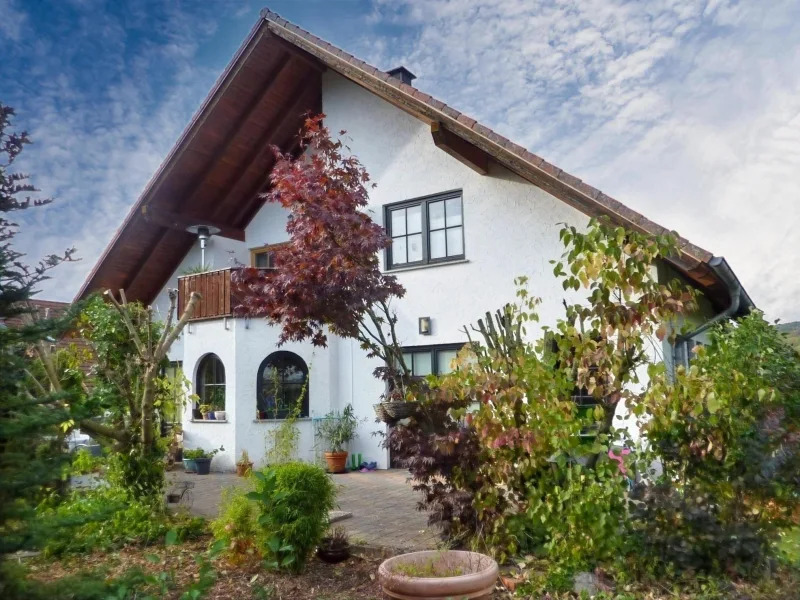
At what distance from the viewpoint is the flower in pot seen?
11.4 m

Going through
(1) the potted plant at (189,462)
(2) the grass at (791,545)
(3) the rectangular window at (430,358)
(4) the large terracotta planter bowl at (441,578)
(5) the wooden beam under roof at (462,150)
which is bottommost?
(1) the potted plant at (189,462)

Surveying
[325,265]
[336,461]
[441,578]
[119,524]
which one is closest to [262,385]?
[336,461]

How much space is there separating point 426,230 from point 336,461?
4204mm

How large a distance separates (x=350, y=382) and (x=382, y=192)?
11.2 ft

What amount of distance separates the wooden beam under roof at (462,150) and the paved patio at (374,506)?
4.98m

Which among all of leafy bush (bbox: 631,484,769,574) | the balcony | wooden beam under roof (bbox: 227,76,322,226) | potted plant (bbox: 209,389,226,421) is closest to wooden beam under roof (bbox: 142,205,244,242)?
wooden beam under roof (bbox: 227,76,322,226)

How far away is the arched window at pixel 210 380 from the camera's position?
1243cm

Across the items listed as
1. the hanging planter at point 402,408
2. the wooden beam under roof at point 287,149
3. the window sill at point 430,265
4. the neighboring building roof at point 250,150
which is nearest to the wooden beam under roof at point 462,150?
the neighboring building roof at point 250,150

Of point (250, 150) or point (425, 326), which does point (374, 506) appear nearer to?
point (425, 326)

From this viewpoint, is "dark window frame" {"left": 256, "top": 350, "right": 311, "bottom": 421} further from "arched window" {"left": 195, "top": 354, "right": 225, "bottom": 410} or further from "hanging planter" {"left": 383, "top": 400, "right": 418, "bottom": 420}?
"hanging planter" {"left": 383, "top": 400, "right": 418, "bottom": 420}

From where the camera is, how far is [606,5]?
693 centimetres

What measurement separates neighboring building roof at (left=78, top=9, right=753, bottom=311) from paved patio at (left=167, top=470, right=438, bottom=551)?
4.54m

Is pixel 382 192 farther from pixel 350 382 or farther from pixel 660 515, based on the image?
pixel 660 515

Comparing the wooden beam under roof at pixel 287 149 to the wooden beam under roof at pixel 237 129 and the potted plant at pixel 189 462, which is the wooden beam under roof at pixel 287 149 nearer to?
the wooden beam under roof at pixel 237 129
